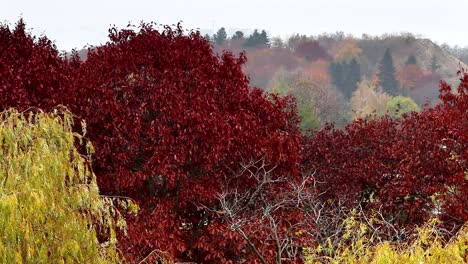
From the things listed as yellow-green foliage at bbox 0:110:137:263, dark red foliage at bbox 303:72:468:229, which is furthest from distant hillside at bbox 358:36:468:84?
yellow-green foliage at bbox 0:110:137:263

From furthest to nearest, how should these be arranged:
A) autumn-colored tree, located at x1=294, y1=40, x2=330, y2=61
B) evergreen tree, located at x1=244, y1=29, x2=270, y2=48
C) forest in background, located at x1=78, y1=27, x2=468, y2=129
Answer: autumn-colored tree, located at x1=294, y1=40, x2=330, y2=61 → evergreen tree, located at x1=244, y1=29, x2=270, y2=48 → forest in background, located at x1=78, y1=27, x2=468, y2=129

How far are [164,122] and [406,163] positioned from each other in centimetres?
779

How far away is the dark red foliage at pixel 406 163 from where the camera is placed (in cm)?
1880

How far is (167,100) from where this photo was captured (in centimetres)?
1614

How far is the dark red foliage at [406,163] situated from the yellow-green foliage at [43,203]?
1080 centimetres

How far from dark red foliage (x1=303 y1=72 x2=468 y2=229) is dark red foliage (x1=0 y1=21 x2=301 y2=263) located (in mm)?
3947

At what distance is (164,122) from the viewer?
53.0ft

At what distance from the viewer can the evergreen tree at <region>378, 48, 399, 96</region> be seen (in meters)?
112

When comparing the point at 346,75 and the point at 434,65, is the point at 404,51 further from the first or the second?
the point at 346,75

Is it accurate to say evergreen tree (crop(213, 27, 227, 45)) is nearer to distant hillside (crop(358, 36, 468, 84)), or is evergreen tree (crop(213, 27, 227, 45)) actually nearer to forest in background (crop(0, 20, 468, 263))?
distant hillside (crop(358, 36, 468, 84))

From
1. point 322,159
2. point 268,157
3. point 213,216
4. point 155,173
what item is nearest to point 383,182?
point 322,159

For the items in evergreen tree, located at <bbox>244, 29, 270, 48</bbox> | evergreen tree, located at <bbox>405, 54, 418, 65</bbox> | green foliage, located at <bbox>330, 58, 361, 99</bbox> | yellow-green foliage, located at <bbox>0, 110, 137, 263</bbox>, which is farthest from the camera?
evergreen tree, located at <bbox>244, 29, 270, 48</bbox>

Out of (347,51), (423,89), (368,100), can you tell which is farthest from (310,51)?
(368,100)

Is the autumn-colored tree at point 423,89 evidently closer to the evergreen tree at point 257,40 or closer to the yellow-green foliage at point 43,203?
the evergreen tree at point 257,40
